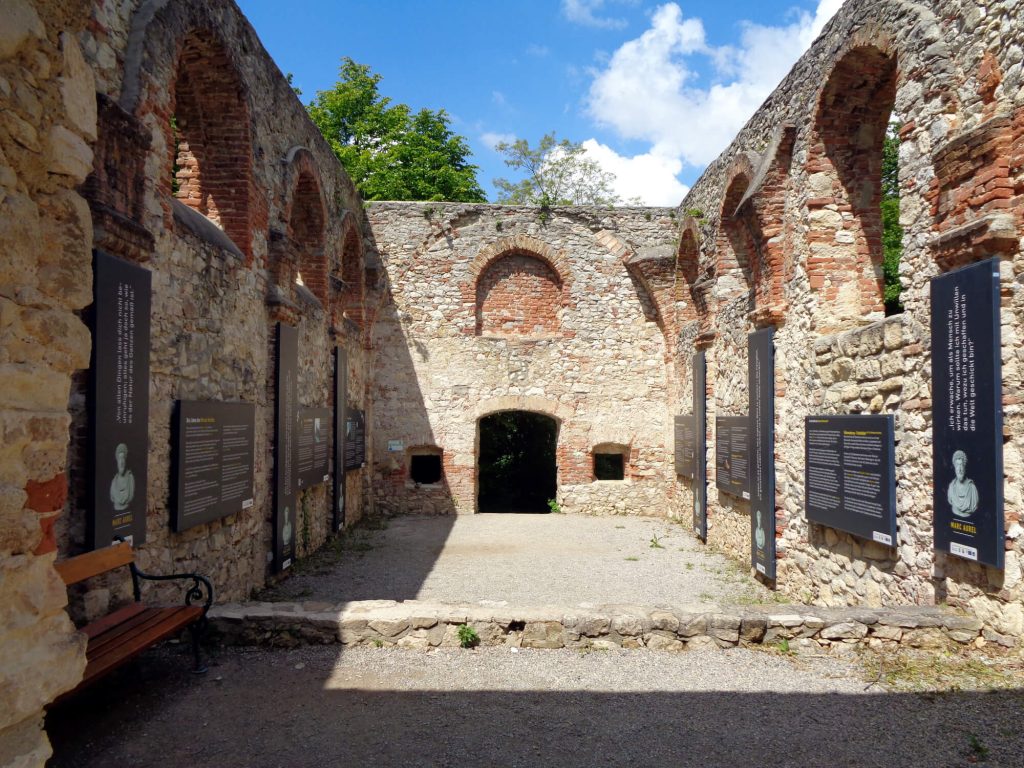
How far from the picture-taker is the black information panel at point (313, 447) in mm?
8062

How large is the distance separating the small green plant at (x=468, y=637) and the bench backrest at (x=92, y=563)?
2167 mm

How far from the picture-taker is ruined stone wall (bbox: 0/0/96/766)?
169 cm

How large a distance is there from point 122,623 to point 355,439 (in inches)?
276

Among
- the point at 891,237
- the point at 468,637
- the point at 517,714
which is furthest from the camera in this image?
the point at 891,237

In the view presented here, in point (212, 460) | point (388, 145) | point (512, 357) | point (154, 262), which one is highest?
point (388, 145)

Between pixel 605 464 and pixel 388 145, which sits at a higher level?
pixel 388 145

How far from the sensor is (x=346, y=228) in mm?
10539

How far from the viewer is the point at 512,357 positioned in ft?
40.6

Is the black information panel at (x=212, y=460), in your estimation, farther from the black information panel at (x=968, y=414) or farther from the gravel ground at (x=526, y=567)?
the black information panel at (x=968, y=414)

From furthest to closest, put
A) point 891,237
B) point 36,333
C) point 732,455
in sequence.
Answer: point 891,237 → point 732,455 → point 36,333

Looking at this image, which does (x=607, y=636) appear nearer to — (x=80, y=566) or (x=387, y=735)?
→ (x=387, y=735)

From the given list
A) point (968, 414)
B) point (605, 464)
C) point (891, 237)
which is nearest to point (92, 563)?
point (968, 414)

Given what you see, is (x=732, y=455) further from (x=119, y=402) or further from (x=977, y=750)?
(x=119, y=402)

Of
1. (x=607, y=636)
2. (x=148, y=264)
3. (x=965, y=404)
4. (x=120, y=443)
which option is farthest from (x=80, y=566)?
(x=965, y=404)
